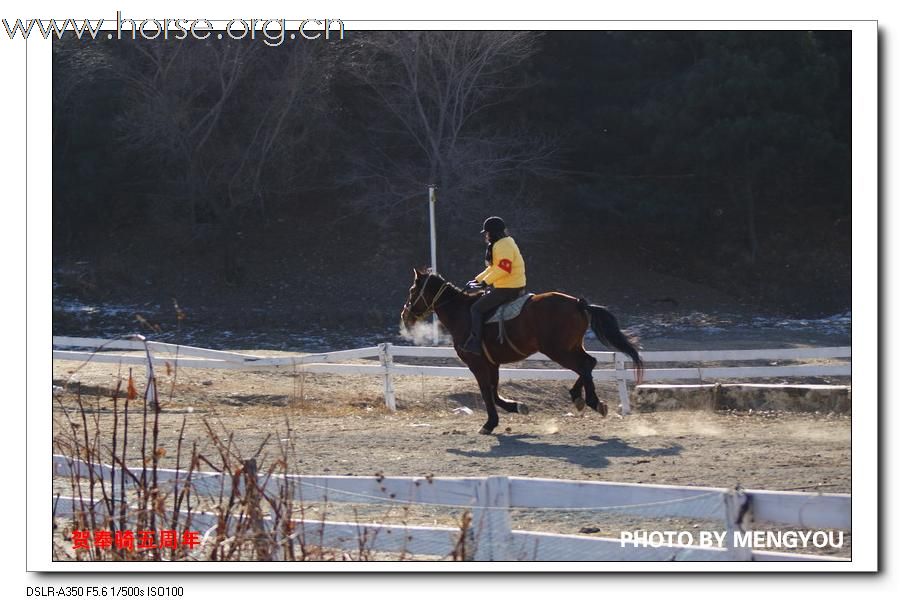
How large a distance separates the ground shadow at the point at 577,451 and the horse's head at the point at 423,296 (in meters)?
2.29

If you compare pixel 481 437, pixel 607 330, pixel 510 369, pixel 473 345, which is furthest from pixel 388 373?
pixel 607 330

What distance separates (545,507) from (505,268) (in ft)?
22.4

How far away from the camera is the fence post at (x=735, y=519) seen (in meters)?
5.17

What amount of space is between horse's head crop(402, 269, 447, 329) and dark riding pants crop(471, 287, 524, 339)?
65 centimetres

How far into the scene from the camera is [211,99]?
33875 millimetres

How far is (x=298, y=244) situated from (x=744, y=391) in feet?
74.8

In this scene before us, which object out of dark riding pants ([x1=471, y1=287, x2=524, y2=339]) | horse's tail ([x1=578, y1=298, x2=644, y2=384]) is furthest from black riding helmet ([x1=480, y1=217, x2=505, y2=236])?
horse's tail ([x1=578, y1=298, x2=644, y2=384])

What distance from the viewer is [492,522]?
5672 millimetres

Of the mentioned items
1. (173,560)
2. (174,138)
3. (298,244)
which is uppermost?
(174,138)

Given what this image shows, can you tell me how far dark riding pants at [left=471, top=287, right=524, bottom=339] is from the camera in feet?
41.5

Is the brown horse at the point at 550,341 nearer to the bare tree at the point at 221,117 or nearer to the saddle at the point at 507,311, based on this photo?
the saddle at the point at 507,311

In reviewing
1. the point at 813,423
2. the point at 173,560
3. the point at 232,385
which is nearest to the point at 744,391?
the point at 813,423

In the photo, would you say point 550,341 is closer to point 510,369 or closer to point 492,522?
point 510,369

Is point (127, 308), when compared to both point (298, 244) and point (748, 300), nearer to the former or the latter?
point (298, 244)
